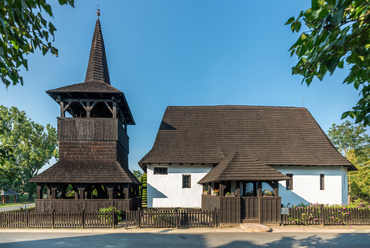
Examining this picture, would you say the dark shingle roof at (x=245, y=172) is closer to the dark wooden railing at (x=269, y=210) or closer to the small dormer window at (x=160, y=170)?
the dark wooden railing at (x=269, y=210)

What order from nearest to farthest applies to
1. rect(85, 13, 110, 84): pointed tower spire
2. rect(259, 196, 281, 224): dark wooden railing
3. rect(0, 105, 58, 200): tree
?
rect(259, 196, 281, 224): dark wooden railing, rect(85, 13, 110, 84): pointed tower spire, rect(0, 105, 58, 200): tree

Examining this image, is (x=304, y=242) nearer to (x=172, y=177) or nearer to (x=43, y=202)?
(x=172, y=177)

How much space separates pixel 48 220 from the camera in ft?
47.9

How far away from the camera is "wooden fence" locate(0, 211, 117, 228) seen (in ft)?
46.6

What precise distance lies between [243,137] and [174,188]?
24.2 feet

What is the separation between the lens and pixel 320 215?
15.1m

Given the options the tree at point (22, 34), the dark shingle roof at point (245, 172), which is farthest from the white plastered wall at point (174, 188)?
the tree at point (22, 34)

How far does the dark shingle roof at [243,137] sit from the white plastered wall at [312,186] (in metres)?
0.77

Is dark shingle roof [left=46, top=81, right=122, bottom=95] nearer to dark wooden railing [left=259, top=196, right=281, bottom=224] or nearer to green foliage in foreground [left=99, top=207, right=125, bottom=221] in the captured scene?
green foliage in foreground [left=99, top=207, right=125, bottom=221]

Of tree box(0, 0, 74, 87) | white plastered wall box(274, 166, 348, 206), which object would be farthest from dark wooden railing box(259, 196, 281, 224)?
tree box(0, 0, 74, 87)

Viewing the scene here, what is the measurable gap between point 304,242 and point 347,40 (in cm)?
1051

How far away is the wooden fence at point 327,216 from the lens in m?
15.0

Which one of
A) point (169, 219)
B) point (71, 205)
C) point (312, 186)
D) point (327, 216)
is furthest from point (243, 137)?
point (71, 205)

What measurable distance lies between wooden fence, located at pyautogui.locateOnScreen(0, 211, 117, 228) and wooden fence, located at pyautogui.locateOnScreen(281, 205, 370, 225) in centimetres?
1020
